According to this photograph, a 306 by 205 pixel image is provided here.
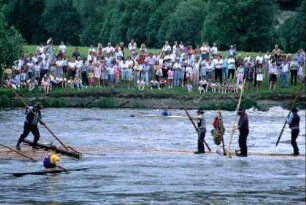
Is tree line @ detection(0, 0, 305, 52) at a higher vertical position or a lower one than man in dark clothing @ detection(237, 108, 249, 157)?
higher

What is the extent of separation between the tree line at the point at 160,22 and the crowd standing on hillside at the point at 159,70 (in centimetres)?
1075

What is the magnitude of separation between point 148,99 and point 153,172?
27825 mm

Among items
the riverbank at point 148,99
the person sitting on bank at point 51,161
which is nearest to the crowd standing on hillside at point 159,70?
the riverbank at point 148,99

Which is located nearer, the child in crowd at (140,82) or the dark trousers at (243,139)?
the dark trousers at (243,139)

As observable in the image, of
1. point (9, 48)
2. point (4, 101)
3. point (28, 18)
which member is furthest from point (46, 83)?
point (28, 18)

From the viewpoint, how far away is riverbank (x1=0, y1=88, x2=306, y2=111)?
214ft

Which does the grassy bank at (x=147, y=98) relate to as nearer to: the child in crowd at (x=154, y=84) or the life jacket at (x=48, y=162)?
the child in crowd at (x=154, y=84)

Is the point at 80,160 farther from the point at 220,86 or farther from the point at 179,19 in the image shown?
the point at 179,19

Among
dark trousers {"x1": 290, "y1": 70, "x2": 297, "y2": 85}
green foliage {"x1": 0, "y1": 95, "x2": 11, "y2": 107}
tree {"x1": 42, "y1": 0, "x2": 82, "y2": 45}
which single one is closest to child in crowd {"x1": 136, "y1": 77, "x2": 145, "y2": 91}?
green foliage {"x1": 0, "y1": 95, "x2": 11, "y2": 107}

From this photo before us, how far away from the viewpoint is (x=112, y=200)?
108 ft

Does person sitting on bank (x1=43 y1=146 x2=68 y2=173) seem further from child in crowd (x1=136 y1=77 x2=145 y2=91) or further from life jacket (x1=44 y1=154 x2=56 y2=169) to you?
child in crowd (x1=136 y1=77 x2=145 y2=91)

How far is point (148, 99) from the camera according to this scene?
66.1m

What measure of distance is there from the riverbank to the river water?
353 inches

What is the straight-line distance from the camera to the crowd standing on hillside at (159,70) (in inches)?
2542
